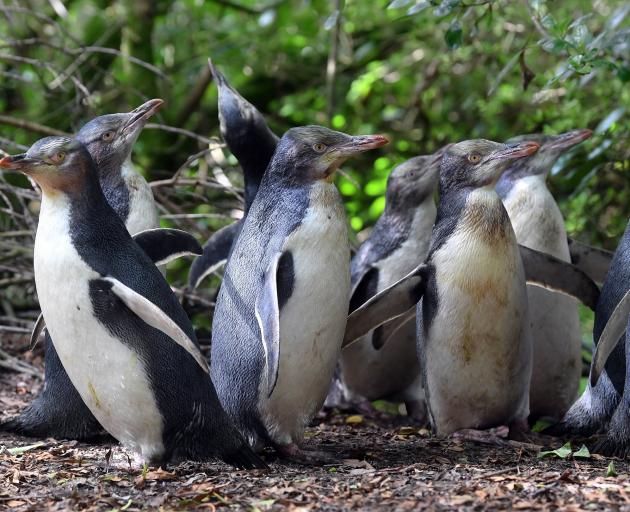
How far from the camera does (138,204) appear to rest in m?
4.45

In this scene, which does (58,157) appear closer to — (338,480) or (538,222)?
(338,480)

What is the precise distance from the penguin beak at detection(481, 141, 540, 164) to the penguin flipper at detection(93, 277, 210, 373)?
1615 mm

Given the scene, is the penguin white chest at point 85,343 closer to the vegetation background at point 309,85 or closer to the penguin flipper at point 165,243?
the penguin flipper at point 165,243

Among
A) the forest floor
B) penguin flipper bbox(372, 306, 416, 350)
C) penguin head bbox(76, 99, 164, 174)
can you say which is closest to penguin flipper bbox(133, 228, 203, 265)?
penguin head bbox(76, 99, 164, 174)

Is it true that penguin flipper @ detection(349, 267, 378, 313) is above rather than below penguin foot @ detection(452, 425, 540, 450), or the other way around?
above

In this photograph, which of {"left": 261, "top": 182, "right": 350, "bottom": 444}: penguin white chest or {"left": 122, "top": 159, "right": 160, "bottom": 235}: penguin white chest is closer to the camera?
{"left": 261, "top": 182, "right": 350, "bottom": 444}: penguin white chest

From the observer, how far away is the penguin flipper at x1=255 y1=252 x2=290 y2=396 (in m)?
3.38

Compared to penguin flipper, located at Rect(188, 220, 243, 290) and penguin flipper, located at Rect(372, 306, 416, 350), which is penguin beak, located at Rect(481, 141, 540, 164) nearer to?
penguin flipper, located at Rect(372, 306, 416, 350)

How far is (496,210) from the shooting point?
412 cm

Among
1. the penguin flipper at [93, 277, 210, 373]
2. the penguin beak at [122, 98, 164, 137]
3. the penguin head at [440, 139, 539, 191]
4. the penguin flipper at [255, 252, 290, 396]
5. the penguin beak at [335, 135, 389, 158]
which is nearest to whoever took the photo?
the penguin flipper at [93, 277, 210, 373]

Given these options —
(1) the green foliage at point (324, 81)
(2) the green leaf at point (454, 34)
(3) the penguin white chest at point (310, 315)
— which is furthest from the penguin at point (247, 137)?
(1) the green foliage at point (324, 81)

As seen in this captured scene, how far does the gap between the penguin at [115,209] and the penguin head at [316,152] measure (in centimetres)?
63

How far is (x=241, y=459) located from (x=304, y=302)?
617mm

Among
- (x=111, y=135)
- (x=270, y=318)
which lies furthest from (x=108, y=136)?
(x=270, y=318)
